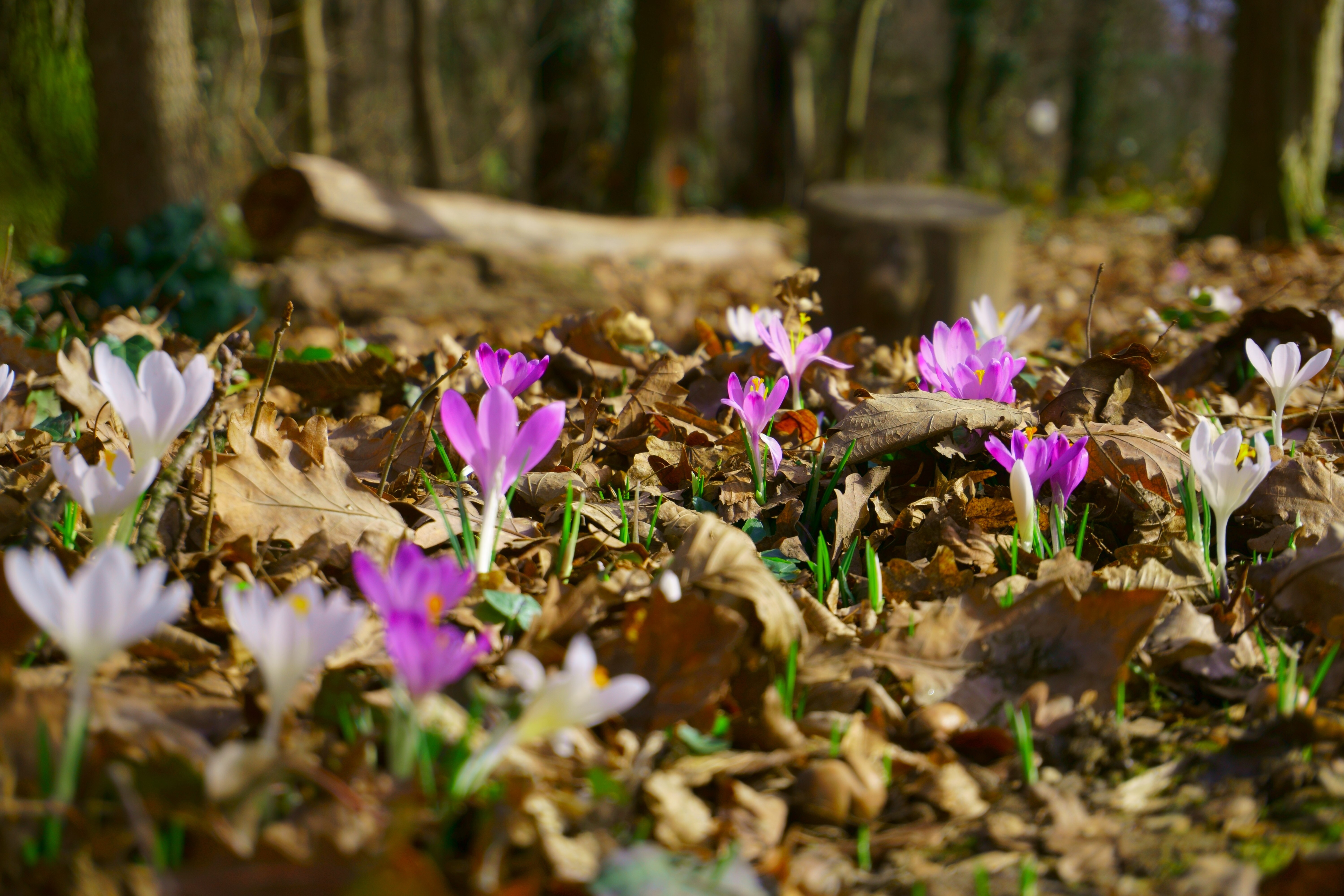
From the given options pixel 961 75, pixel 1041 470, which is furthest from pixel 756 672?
pixel 961 75

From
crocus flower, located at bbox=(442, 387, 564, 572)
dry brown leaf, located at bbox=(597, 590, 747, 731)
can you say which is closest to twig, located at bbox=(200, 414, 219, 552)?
crocus flower, located at bbox=(442, 387, 564, 572)

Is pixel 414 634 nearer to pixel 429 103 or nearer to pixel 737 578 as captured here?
pixel 737 578

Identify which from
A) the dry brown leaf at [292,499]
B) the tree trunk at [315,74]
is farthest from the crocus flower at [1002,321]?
the tree trunk at [315,74]

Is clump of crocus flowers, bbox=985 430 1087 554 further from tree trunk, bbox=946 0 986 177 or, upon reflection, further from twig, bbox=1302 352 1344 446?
tree trunk, bbox=946 0 986 177

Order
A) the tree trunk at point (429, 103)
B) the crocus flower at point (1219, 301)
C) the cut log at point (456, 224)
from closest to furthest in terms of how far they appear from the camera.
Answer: the crocus flower at point (1219, 301)
the cut log at point (456, 224)
the tree trunk at point (429, 103)

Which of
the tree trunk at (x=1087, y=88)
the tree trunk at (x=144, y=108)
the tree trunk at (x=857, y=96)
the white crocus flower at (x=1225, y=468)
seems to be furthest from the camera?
the tree trunk at (x=1087, y=88)

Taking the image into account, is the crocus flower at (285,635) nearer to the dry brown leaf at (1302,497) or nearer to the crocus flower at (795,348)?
the crocus flower at (795,348)

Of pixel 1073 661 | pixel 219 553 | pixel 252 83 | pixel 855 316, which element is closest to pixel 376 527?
pixel 219 553

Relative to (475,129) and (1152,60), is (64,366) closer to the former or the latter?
(475,129)
